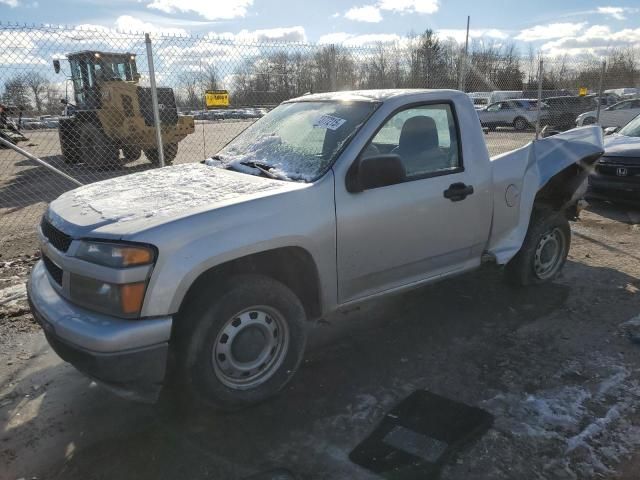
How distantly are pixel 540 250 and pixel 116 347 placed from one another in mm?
Answer: 3931

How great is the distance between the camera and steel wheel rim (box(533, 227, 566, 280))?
4891 mm

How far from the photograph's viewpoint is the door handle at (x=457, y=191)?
3.74 metres

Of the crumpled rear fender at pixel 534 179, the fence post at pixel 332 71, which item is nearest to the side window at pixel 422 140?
the crumpled rear fender at pixel 534 179

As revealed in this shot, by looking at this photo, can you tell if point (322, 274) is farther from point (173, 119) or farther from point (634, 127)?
point (173, 119)

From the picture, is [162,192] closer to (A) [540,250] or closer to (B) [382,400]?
(B) [382,400]

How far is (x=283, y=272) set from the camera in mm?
3270

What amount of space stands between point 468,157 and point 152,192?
232 centimetres

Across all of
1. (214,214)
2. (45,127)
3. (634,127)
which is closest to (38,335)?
(214,214)

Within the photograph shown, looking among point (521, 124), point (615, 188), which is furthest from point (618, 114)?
point (615, 188)

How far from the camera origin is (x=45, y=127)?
1497cm

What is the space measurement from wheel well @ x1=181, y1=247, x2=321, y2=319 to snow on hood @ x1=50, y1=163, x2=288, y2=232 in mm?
383

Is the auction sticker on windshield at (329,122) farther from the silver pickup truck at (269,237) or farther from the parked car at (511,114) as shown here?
the parked car at (511,114)

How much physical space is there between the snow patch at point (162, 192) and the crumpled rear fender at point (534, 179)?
204 cm

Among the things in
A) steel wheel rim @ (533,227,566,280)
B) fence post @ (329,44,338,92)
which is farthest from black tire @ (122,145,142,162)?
steel wheel rim @ (533,227,566,280)
